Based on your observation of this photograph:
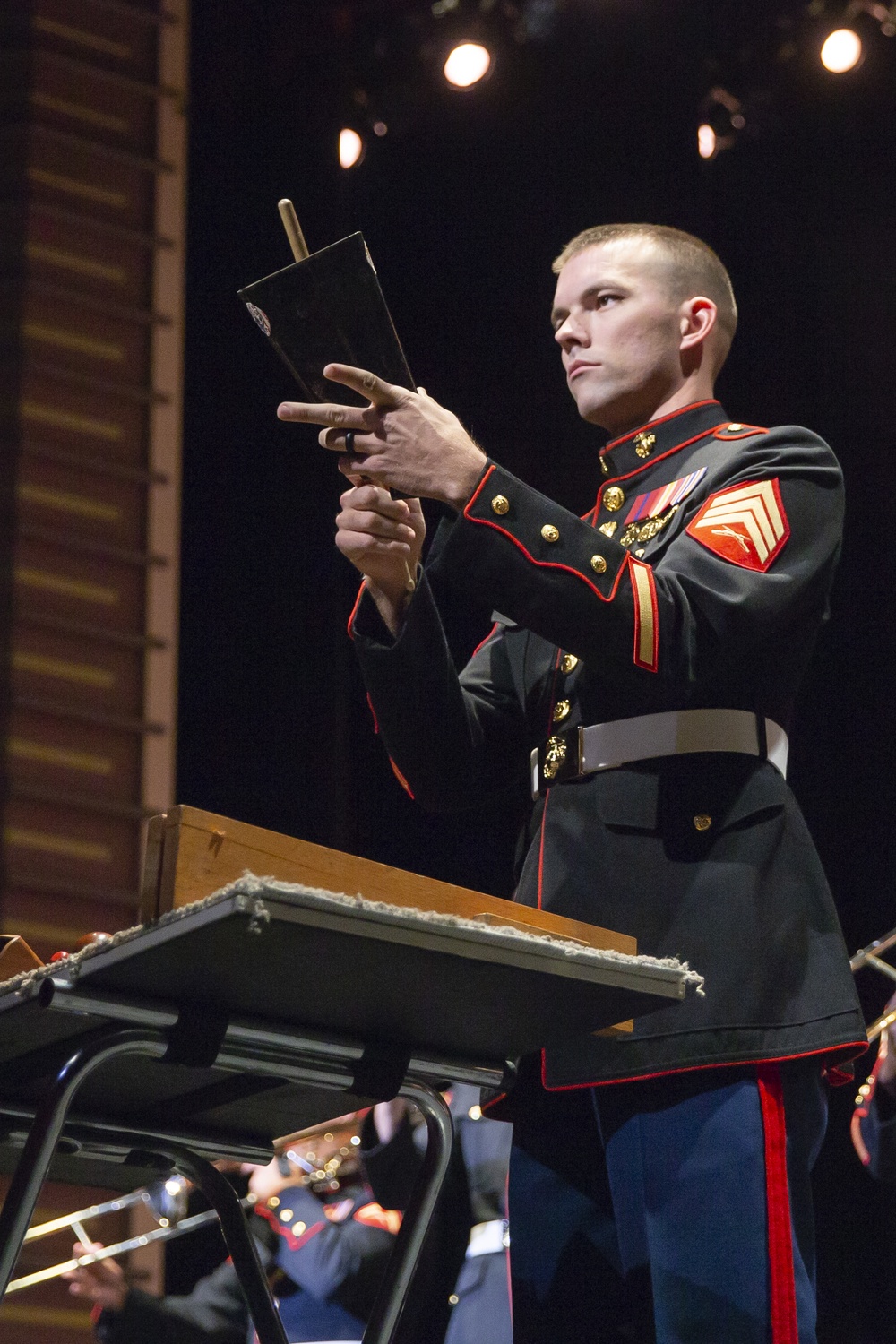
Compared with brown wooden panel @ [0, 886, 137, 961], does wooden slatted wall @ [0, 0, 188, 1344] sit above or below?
above

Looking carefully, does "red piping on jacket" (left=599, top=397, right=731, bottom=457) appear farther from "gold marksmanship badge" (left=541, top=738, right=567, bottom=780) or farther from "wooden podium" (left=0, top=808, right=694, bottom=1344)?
"wooden podium" (left=0, top=808, right=694, bottom=1344)

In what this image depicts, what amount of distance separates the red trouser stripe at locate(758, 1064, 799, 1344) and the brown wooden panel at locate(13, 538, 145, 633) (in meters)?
3.24

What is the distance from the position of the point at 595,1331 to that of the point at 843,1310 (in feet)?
7.38

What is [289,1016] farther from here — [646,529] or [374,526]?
[646,529]

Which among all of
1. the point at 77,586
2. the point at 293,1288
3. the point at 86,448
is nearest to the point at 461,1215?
the point at 293,1288

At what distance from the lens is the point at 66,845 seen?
14.1 ft

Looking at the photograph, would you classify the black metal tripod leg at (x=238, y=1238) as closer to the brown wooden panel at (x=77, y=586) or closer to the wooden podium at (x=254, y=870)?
the wooden podium at (x=254, y=870)

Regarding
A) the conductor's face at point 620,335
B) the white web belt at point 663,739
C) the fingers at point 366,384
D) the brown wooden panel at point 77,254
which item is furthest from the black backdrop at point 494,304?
the fingers at point 366,384

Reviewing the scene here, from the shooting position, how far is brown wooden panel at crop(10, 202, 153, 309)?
14.7ft

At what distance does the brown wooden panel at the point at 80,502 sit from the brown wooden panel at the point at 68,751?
323 mm

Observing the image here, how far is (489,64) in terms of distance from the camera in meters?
4.19

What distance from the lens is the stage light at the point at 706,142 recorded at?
4.01 metres

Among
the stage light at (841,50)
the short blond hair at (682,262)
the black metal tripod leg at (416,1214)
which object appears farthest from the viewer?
the stage light at (841,50)

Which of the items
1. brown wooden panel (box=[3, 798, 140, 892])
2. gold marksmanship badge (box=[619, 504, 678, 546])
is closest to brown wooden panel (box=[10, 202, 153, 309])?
brown wooden panel (box=[3, 798, 140, 892])
